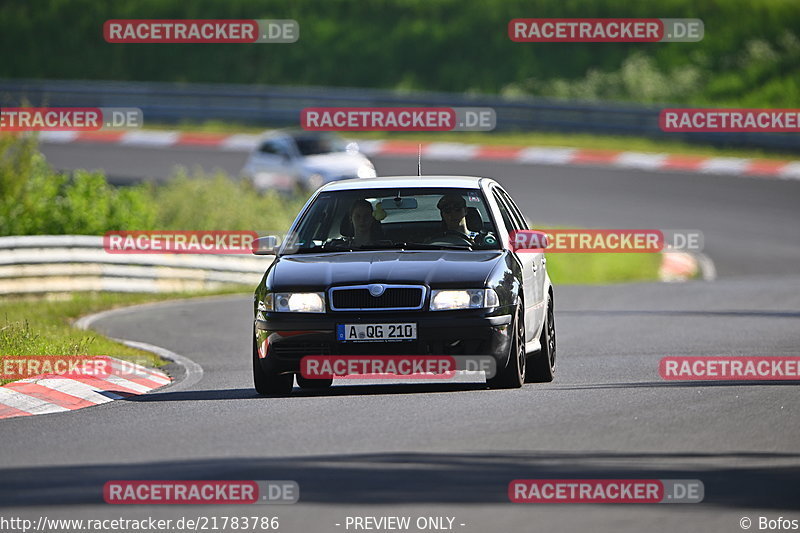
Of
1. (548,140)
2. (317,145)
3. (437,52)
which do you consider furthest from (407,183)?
(437,52)

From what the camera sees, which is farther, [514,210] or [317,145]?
[317,145]

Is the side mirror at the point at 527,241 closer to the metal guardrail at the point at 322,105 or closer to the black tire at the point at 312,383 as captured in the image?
the black tire at the point at 312,383

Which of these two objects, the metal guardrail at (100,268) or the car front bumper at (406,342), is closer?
the car front bumper at (406,342)

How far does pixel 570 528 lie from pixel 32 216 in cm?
1828

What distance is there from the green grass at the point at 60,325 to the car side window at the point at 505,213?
12.7 ft

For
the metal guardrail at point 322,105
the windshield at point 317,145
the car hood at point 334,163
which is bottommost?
the car hood at point 334,163

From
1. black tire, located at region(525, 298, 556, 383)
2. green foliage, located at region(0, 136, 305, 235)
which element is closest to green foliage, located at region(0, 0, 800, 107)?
green foliage, located at region(0, 136, 305, 235)

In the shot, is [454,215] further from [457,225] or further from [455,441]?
[455,441]

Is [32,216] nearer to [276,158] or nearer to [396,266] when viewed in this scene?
[276,158]

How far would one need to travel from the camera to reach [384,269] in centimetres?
1098

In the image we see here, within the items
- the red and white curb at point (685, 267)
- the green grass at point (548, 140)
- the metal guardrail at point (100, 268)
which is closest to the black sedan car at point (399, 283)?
the metal guardrail at point (100, 268)

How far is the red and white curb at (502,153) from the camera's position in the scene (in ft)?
115

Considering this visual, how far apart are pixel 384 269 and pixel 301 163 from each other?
2184cm

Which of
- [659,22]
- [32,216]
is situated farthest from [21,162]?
[659,22]
